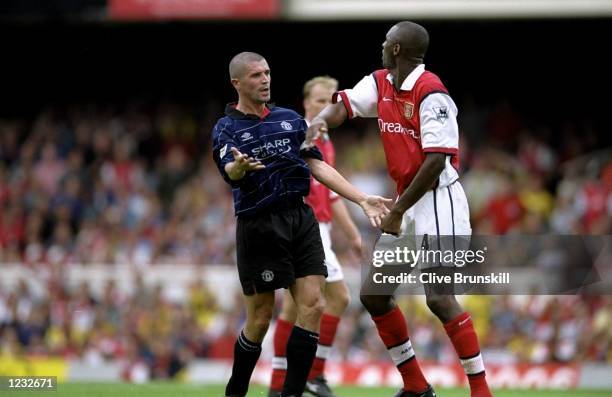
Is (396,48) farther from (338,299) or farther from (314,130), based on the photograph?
(338,299)

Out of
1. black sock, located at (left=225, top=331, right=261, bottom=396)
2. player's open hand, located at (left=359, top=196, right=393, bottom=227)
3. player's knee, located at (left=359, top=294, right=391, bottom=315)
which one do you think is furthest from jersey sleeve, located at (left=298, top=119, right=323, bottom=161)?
black sock, located at (left=225, top=331, right=261, bottom=396)

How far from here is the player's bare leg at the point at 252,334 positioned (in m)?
8.79

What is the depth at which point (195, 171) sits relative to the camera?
71.3 ft

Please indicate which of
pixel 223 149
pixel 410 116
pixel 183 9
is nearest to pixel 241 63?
pixel 223 149

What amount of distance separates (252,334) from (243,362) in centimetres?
23

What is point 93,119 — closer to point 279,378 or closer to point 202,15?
point 202,15

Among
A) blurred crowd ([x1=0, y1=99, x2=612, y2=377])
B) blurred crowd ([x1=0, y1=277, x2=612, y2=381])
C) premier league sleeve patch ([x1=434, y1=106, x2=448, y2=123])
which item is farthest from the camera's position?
blurred crowd ([x1=0, y1=99, x2=612, y2=377])

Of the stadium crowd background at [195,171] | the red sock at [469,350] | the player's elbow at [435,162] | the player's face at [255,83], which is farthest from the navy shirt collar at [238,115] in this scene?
the stadium crowd background at [195,171]

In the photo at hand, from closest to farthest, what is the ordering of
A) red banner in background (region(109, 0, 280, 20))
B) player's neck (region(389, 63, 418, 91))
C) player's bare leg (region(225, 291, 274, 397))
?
player's neck (region(389, 63, 418, 91))
player's bare leg (region(225, 291, 274, 397))
red banner in background (region(109, 0, 280, 20))

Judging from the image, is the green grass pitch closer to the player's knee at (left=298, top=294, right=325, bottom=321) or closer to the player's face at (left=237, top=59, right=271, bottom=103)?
the player's knee at (left=298, top=294, right=325, bottom=321)

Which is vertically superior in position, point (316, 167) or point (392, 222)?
point (316, 167)

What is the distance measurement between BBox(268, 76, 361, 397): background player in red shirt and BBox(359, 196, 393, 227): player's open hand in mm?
2107

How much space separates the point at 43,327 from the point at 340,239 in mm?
4875

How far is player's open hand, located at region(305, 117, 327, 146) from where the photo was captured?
28.5 feet
